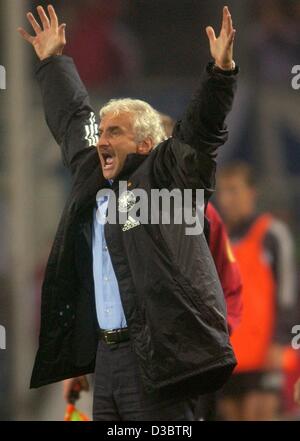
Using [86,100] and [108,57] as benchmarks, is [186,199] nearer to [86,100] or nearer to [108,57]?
[86,100]

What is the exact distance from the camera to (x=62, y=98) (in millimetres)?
4355

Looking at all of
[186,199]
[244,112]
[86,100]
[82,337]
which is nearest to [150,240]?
[186,199]

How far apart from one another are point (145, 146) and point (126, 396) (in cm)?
88

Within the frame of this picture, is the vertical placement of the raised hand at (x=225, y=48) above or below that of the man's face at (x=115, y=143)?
above

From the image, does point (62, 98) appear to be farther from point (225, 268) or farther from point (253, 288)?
point (253, 288)

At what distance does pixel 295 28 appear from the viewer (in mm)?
7891

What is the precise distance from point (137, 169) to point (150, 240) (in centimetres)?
29

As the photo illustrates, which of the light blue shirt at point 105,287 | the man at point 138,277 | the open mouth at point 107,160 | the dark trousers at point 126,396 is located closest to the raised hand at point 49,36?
the man at point 138,277

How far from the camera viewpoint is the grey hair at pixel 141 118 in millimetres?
4098

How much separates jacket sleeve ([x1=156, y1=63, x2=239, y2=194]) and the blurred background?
283 centimetres

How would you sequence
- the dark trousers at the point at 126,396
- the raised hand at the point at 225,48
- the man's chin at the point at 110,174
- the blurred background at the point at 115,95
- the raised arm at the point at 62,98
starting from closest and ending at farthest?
the raised hand at the point at 225,48, the dark trousers at the point at 126,396, the man's chin at the point at 110,174, the raised arm at the point at 62,98, the blurred background at the point at 115,95

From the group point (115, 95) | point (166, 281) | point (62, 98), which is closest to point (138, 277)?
point (166, 281)

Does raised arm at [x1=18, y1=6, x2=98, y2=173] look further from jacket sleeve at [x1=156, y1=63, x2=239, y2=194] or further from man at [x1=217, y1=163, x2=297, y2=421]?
man at [x1=217, y1=163, x2=297, y2=421]

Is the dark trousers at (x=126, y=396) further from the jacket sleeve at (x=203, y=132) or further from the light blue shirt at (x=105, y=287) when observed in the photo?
the jacket sleeve at (x=203, y=132)
